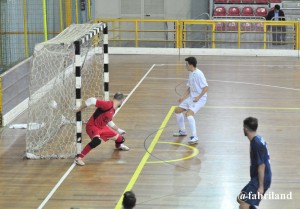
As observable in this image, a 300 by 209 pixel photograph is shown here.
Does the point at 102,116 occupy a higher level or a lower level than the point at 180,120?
higher

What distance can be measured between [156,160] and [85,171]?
4.88ft

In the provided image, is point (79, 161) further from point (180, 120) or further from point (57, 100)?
point (57, 100)

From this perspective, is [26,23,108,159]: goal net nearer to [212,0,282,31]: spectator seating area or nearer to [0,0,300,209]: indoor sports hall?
[0,0,300,209]: indoor sports hall

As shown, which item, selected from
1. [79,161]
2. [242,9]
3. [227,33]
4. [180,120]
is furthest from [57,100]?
[242,9]

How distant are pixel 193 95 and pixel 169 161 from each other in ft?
5.70

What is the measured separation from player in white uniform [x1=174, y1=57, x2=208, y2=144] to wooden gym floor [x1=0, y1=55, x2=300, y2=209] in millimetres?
502

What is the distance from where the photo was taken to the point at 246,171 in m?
12.9

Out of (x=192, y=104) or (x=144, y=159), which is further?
(x=192, y=104)

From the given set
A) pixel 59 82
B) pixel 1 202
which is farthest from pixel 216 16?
pixel 1 202

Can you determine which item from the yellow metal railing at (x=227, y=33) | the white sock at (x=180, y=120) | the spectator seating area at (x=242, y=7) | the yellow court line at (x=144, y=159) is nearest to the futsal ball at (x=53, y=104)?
the yellow court line at (x=144, y=159)

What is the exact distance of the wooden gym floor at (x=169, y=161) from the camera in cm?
Answer: 1155

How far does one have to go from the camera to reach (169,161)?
13.6 metres

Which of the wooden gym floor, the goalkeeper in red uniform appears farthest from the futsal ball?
the goalkeeper in red uniform

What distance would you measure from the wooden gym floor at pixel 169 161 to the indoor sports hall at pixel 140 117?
0.9 inches
